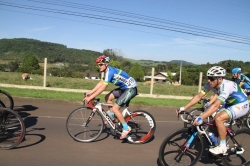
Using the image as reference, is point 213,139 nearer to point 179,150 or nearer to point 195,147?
point 195,147

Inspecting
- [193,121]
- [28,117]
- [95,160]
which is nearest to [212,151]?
[193,121]

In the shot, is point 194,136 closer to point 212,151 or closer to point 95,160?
point 212,151

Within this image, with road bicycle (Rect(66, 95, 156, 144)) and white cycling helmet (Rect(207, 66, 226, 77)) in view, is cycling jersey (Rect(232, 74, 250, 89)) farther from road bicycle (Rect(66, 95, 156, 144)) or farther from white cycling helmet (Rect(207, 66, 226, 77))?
white cycling helmet (Rect(207, 66, 226, 77))

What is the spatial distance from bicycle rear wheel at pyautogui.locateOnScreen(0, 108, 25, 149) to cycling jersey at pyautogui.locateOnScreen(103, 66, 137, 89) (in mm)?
1961

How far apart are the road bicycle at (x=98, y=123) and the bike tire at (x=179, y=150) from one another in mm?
1586

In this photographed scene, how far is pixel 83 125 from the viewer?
18.0 ft

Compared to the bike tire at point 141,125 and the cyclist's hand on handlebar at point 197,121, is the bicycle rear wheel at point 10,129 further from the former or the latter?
the cyclist's hand on handlebar at point 197,121

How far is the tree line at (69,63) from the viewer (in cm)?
1962

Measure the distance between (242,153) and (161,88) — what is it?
521 inches

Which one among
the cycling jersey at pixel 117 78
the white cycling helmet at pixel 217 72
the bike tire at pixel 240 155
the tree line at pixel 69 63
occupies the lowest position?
the bike tire at pixel 240 155

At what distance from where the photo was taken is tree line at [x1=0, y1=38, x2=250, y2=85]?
1962 cm

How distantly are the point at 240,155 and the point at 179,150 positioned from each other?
4.16ft

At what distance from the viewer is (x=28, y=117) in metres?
7.52

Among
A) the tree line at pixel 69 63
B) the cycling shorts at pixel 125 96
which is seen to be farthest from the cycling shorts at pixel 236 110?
the tree line at pixel 69 63
